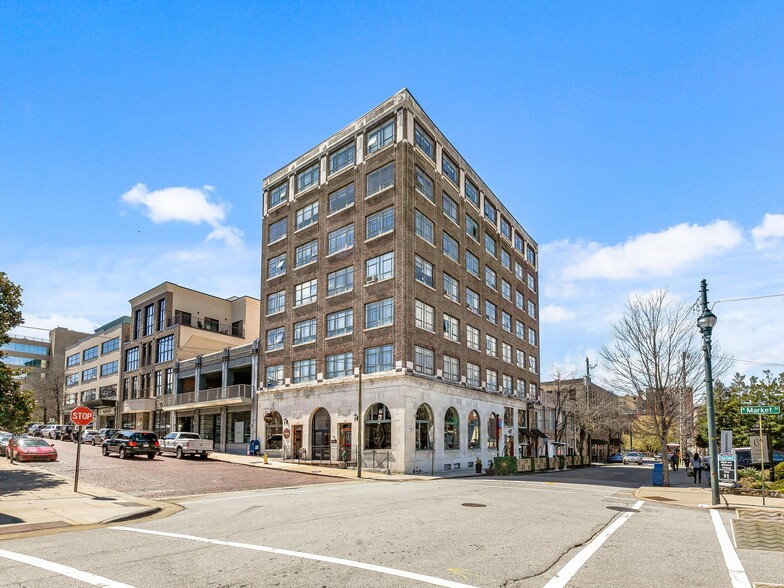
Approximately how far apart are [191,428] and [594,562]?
53.8 m

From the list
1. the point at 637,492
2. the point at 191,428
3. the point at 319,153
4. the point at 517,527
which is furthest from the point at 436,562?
the point at 191,428

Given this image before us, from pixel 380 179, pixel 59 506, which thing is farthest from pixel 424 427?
pixel 59 506

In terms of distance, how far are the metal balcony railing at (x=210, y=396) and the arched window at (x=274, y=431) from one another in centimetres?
384

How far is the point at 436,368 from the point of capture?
4003 cm

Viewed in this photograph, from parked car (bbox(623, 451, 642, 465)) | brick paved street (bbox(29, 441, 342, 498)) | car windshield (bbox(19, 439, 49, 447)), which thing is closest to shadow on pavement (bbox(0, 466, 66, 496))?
brick paved street (bbox(29, 441, 342, 498))

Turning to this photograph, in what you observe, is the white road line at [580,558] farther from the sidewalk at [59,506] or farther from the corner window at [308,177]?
the corner window at [308,177]

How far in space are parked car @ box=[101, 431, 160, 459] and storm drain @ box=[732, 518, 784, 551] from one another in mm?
34605

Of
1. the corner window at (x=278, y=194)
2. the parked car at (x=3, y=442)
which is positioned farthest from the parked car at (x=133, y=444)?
the corner window at (x=278, y=194)

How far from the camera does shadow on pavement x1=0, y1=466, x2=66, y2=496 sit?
20083 millimetres

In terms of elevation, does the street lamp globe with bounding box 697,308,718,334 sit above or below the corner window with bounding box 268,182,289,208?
below

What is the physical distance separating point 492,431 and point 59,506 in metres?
37.0

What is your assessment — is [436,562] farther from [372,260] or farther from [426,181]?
[426,181]

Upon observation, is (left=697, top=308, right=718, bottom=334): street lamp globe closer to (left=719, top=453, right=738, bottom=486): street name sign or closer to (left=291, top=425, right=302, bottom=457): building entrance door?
(left=719, top=453, right=738, bottom=486): street name sign

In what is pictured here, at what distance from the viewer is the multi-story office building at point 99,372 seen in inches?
2741
